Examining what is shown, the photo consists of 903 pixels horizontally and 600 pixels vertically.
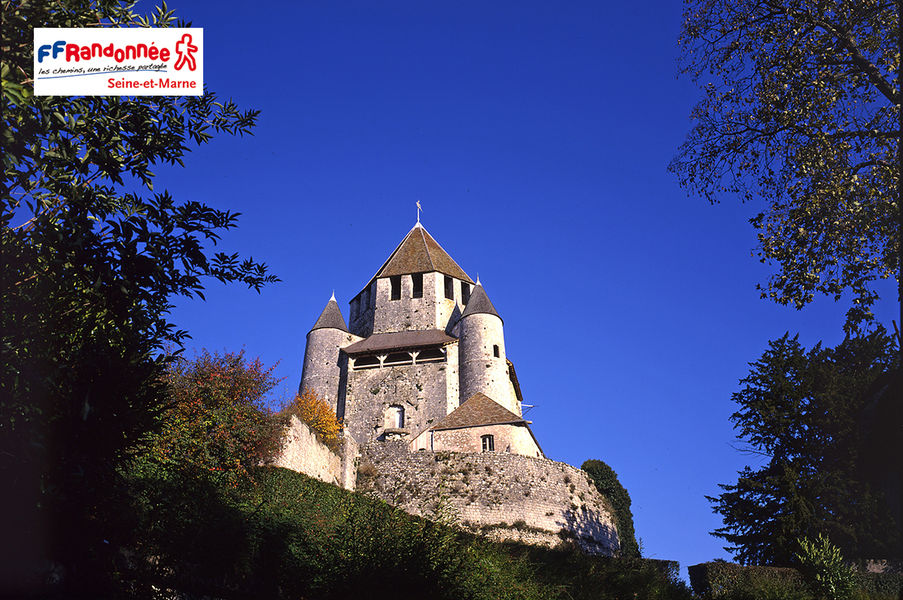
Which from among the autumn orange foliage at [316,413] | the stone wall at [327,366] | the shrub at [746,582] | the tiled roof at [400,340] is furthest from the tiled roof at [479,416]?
the shrub at [746,582]

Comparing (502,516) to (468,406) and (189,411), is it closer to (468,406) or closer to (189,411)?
(468,406)

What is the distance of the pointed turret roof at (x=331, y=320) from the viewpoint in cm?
4812

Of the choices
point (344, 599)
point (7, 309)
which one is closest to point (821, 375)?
point (344, 599)

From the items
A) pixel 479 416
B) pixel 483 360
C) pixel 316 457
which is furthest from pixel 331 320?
pixel 316 457

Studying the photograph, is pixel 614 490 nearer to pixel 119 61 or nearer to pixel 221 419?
pixel 221 419

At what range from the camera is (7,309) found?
8.50 meters

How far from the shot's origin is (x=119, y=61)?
1000 cm

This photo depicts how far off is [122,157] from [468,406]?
3084 centimetres

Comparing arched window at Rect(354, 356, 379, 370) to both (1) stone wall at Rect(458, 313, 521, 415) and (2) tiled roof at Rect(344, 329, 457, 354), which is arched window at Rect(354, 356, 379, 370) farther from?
(1) stone wall at Rect(458, 313, 521, 415)

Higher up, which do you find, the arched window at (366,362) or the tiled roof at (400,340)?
the tiled roof at (400,340)

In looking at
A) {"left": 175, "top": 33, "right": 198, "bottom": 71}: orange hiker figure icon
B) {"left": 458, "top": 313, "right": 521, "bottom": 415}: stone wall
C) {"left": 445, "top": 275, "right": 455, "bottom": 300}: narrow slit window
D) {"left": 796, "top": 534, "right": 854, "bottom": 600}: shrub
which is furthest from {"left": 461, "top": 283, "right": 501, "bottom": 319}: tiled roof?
{"left": 175, "top": 33, "right": 198, "bottom": 71}: orange hiker figure icon

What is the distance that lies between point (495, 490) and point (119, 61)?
2640 centimetres

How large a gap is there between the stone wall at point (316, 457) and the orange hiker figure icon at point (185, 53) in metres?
17.5

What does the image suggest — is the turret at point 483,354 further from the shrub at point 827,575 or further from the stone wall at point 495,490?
the shrub at point 827,575
